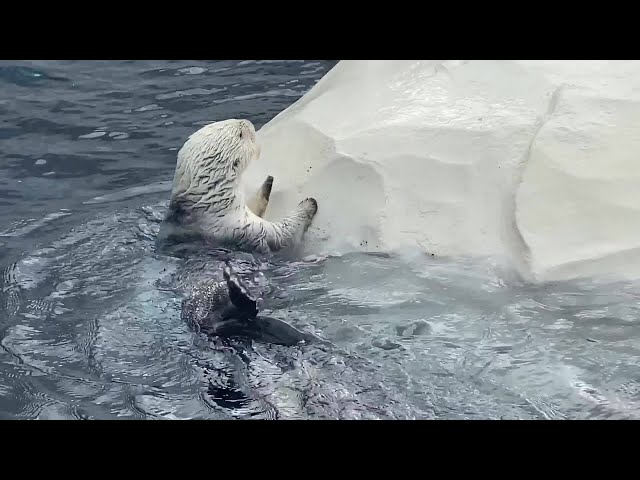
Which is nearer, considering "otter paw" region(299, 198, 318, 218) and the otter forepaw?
"otter paw" region(299, 198, 318, 218)

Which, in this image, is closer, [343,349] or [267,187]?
[343,349]

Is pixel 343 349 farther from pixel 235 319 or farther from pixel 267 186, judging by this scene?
pixel 267 186

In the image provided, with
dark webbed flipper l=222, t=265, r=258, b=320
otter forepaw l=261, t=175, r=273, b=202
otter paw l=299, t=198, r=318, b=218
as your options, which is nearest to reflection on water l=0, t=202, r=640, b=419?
dark webbed flipper l=222, t=265, r=258, b=320

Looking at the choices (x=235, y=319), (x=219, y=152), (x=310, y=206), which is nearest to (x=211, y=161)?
(x=219, y=152)

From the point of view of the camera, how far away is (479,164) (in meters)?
4.84

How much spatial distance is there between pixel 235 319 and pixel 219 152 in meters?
1.29

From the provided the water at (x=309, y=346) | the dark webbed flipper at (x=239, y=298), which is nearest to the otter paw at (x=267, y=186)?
the water at (x=309, y=346)

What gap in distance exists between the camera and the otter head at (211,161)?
17.1 ft

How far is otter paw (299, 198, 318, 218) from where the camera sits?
5.16m

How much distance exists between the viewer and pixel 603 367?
12.9ft

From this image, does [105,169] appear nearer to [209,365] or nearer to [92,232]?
[92,232]

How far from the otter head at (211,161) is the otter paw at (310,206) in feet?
1.56

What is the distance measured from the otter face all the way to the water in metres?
0.56

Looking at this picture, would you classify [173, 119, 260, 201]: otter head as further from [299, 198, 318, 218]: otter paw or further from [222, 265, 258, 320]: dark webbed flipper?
[222, 265, 258, 320]: dark webbed flipper
